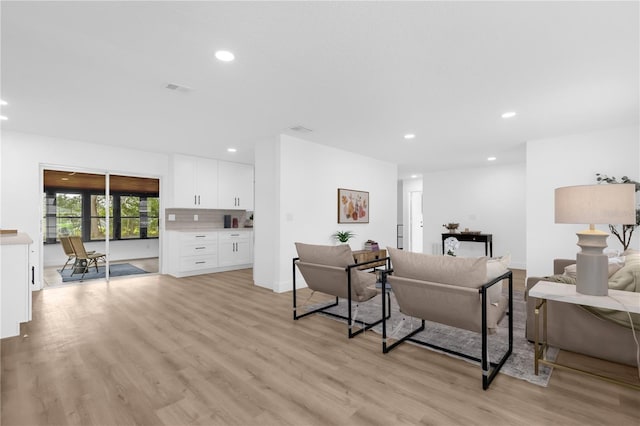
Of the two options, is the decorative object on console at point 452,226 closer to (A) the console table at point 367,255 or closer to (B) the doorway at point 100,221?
(A) the console table at point 367,255

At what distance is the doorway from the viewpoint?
693 centimetres

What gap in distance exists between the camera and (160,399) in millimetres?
2004

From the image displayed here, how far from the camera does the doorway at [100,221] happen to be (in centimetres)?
693

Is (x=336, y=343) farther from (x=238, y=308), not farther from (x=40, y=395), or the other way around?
(x=40, y=395)

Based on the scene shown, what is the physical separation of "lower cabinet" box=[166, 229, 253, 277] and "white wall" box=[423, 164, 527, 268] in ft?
16.9

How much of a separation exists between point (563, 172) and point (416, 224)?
521cm

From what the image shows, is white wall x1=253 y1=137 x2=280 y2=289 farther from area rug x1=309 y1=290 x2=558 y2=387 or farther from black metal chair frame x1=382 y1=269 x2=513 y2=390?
black metal chair frame x1=382 y1=269 x2=513 y2=390

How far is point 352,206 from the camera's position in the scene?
20.6 ft

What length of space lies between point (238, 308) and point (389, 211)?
4538mm

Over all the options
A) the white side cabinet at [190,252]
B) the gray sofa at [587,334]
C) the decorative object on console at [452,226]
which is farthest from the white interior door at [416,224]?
the gray sofa at [587,334]

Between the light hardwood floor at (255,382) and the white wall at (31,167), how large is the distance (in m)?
2.19

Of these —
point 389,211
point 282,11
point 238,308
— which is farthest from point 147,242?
point 282,11

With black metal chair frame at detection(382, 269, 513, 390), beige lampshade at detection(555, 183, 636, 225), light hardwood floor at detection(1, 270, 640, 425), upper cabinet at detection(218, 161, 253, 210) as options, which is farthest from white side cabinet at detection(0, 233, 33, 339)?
beige lampshade at detection(555, 183, 636, 225)

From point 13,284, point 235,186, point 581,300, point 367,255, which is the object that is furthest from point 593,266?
point 235,186
